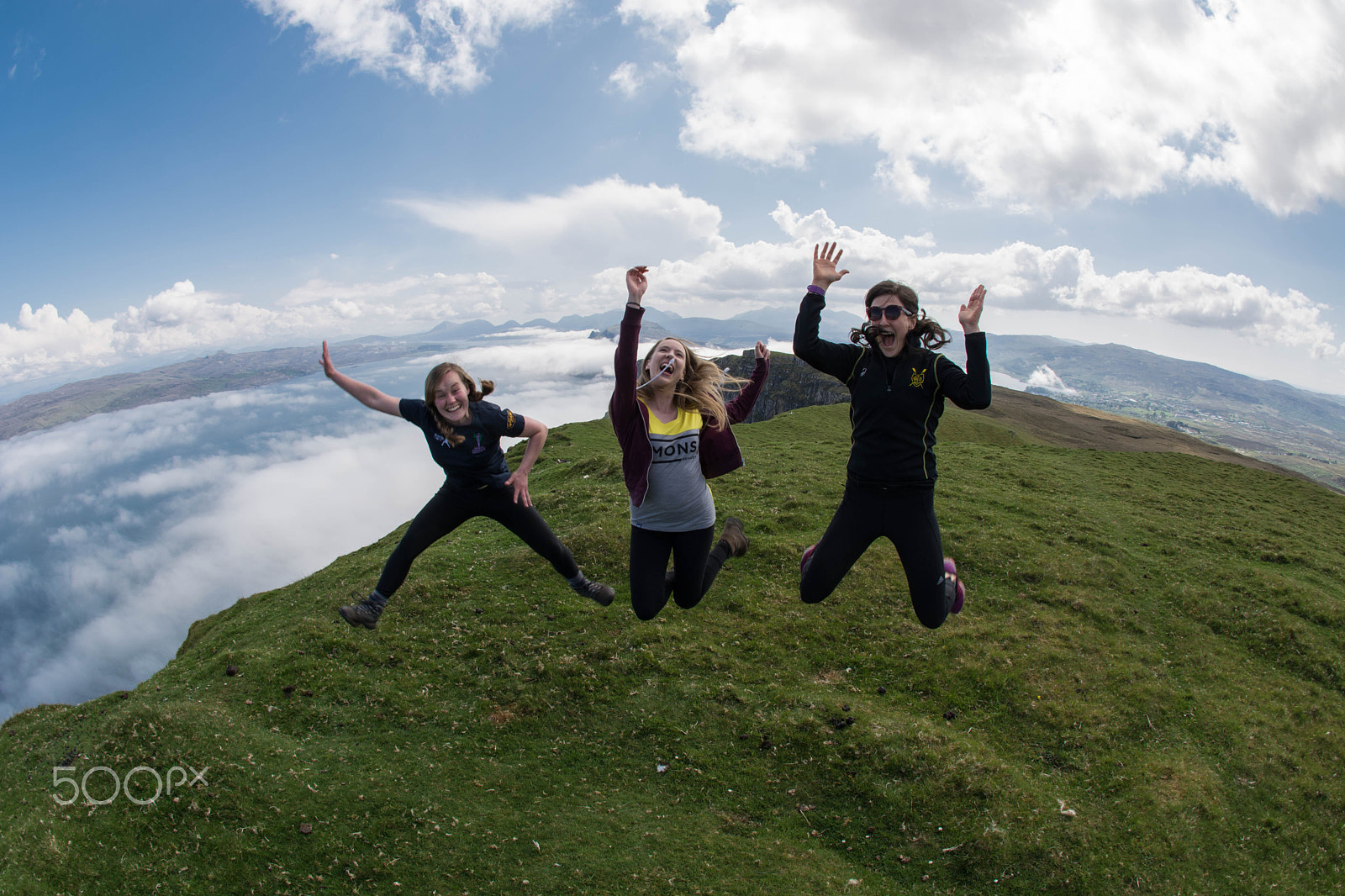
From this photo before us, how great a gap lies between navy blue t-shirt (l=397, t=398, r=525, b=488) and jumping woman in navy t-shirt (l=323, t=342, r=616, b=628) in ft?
0.04

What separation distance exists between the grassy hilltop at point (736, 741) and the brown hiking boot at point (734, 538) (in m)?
4.54

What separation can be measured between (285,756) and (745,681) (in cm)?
963

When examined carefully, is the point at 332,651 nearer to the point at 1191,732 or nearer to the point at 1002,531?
the point at 1191,732

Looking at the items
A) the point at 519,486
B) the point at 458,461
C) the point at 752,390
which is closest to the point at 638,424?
the point at 752,390

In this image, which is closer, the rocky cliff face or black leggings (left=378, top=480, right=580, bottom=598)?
black leggings (left=378, top=480, right=580, bottom=598)

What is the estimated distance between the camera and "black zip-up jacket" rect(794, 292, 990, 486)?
7.84 m

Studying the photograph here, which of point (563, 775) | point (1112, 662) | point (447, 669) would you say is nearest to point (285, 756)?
point (447, 669)

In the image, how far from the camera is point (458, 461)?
9031 millimetres

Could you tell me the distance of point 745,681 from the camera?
1390cm

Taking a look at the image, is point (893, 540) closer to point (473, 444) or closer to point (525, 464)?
point (525, 464)

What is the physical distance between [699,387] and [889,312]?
2.76 m

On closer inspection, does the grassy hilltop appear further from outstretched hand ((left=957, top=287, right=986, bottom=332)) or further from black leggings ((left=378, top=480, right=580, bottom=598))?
outstretched hand ((left=957, top=287, right=986, bottom=332))

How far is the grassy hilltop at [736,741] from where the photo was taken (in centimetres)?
985

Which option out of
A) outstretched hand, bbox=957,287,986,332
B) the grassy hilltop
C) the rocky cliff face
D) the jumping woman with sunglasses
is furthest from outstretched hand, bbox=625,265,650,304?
the rocky cliff face
